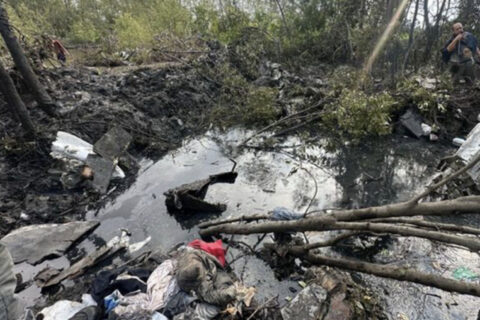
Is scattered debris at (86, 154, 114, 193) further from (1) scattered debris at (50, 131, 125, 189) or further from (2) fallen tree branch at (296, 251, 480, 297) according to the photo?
(2) fallen tree branch at (296, 251, 480, 297)

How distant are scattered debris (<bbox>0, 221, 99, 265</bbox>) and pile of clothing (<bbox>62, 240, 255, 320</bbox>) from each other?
134 cm

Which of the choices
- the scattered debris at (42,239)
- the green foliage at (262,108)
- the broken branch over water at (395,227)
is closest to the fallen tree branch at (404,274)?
the broken branch over water at (395,227)

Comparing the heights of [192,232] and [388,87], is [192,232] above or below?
below

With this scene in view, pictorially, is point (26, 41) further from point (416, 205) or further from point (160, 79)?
point (416, 205)

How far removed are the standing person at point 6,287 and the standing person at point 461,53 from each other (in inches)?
348

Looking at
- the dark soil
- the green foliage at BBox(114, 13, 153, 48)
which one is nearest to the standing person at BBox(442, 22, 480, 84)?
the dark soil

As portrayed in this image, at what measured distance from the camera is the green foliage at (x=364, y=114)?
5953mm

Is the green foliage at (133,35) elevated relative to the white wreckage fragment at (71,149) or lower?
elevated

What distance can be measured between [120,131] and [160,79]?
3257 millimetres

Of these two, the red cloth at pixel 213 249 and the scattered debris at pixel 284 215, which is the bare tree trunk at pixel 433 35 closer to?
the scattered debris at pixel 284 215

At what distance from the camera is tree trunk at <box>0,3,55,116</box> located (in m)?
4.93

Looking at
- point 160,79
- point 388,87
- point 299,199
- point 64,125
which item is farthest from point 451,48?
point 64,125

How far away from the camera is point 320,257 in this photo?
311 cm

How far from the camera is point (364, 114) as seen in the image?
6059 millimetres
